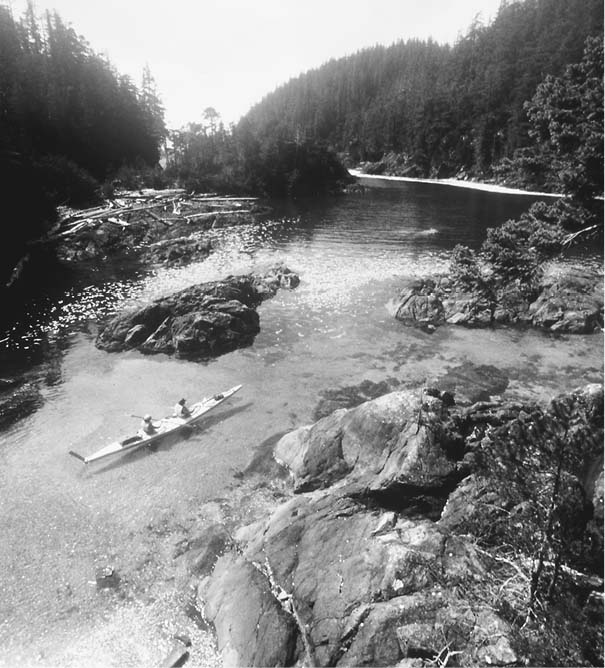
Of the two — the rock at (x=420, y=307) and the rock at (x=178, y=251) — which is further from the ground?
the rock at (x=178, y=251)

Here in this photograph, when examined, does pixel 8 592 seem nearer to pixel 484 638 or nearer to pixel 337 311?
pixel 484 638

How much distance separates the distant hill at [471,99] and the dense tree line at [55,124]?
117 ft

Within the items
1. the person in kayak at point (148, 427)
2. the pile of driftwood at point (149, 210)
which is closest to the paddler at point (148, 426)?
the person in kayak at point (148, 427)

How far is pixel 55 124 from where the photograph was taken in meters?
82.5

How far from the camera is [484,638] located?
25.7 feet

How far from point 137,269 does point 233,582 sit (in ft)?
132

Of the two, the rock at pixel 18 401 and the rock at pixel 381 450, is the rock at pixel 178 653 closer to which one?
the rock at pixel 381 450

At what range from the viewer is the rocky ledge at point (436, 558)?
804 centimetres

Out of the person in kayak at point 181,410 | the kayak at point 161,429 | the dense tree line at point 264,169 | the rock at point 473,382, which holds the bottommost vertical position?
the rock at point 473,382

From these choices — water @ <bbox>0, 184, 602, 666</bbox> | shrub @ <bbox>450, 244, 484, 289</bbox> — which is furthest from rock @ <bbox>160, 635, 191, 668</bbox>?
shrub @ <bbox>450, 244, 484, 289</bbox>

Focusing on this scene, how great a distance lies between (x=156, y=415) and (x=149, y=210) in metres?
57.8

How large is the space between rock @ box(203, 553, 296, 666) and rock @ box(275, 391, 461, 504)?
3.93 m

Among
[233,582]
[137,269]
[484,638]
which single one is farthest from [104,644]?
[137,269]

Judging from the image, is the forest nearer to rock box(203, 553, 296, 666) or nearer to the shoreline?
the shoreline
